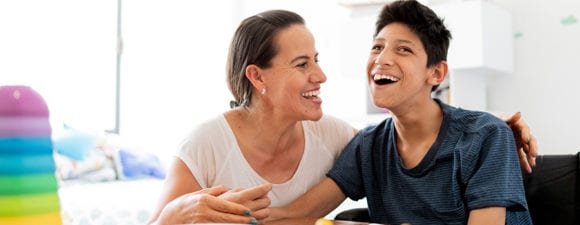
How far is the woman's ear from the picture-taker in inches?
67.8

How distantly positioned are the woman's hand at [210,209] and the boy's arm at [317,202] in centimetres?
31

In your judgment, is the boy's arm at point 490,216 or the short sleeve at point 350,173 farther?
the short sleeve at point 350,173

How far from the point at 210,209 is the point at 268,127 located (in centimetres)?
53

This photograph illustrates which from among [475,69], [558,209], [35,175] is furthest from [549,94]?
[35,175]

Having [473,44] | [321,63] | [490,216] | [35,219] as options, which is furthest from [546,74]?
[35,219]

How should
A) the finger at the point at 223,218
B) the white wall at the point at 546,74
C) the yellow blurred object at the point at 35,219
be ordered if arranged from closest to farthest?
the yellow blurred object at the point at 35,219 < the finger at the point at 223,218 < the white wall at the point at 546,74

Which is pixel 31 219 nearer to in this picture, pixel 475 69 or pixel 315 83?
pixel 315 83

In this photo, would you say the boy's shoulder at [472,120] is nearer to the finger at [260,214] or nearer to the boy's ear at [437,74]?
the boy's ear at [437,74]

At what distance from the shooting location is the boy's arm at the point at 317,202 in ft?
5.19

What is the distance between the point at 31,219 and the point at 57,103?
346 cm

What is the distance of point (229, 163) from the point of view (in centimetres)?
166

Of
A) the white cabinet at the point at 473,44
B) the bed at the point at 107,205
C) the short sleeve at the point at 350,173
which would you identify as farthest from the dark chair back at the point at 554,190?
the white cabinet at the point at 473,44

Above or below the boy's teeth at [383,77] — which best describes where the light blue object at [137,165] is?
below

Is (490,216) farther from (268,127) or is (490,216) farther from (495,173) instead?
(268,127)
